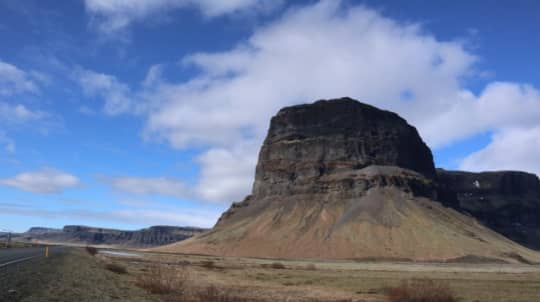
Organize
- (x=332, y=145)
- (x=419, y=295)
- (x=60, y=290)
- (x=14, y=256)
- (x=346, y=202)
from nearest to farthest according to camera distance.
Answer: (x=60, y=290)
(x=419, y=295)
(x=14, y=256)
(x=346, y=202)
(x=332, y=145)

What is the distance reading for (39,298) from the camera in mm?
17766

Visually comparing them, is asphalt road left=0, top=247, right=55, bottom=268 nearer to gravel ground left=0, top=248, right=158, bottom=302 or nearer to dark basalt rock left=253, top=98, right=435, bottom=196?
gravel ground left=0, top=248, right=158, bottom=302

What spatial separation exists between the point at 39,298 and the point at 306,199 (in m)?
129

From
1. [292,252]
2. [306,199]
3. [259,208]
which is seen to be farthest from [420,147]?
[292,252]

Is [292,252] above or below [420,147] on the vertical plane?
below

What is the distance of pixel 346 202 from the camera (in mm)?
141000

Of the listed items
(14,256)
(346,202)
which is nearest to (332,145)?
(346,202)

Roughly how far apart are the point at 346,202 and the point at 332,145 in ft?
86.4

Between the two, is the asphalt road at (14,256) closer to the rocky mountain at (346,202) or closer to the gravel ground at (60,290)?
the gravel ground at (60,290)

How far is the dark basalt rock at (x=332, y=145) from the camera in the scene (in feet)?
514

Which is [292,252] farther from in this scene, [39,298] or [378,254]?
[39,298]

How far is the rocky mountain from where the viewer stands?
11569cm

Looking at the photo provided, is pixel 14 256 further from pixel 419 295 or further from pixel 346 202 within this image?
pixel 346 202

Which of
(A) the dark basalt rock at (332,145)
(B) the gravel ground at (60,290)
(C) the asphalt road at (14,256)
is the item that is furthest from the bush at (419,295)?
(A) the dark basalt rock at (332,145)
